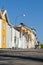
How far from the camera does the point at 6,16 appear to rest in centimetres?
7975

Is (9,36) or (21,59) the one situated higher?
(9,36)

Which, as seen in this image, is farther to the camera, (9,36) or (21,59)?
(9,36)

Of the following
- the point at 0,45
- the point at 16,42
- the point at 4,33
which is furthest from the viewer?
the point at 16,42

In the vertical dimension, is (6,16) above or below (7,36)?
above

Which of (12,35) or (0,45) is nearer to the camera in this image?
(0,45)

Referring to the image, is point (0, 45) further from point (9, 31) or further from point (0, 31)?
point (9, 31)

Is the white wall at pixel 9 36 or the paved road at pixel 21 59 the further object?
the white wall at pixel 9 36

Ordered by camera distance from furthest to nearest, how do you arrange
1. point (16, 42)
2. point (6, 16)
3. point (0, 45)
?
1. point (16, 42)
2. point (6, 16)
3. point (0, 45)

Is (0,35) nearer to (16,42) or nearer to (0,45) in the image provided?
(0,45)

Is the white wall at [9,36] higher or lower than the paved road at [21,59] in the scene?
higher

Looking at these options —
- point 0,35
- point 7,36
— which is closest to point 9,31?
point 7,36

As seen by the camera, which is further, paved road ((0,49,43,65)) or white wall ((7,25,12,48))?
white wall ((7,25,12,48))

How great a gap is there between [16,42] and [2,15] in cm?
1423

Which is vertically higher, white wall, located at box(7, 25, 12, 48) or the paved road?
white wall, located at box(7, 25, 12, 48)
